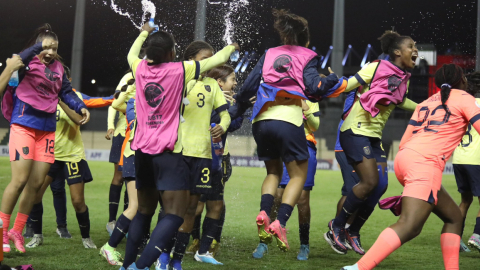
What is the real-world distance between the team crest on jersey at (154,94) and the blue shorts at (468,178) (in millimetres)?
4011

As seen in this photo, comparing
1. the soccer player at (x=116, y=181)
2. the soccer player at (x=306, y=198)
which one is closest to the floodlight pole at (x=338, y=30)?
the soccer player at (x=116, y=181)

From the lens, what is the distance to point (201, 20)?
9.62 meters

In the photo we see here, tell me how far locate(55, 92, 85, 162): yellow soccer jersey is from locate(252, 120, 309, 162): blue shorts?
7.57 feet

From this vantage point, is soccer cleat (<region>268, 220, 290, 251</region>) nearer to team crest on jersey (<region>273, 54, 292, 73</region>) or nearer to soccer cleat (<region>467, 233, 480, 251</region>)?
team crest on jersey (<region>273, 54, 292, 73</region>)

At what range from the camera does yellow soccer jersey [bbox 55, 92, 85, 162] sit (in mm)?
5691

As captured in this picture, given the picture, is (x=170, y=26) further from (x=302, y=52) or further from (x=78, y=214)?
(x=302, y=52)

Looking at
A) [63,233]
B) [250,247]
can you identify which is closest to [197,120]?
[250,247]

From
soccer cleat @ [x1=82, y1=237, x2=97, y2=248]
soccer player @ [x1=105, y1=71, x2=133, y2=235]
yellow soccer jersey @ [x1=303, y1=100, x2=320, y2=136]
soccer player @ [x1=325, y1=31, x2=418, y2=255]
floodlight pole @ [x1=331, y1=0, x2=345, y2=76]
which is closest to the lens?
soccer player @ [x1=325, y1=31, x2=418, y2=255]

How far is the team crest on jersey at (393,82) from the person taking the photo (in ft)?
16.5

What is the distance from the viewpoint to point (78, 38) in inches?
725

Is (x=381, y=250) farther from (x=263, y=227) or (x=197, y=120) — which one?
(x=197, y=120)

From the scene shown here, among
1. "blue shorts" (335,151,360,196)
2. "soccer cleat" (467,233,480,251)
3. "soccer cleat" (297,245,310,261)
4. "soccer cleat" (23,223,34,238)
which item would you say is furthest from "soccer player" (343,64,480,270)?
"soccer cleat" (23,223,34,238)

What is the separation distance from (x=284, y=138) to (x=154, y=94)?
121 centimetres

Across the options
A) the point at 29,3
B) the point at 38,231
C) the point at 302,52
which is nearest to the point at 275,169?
the point at 302,52
